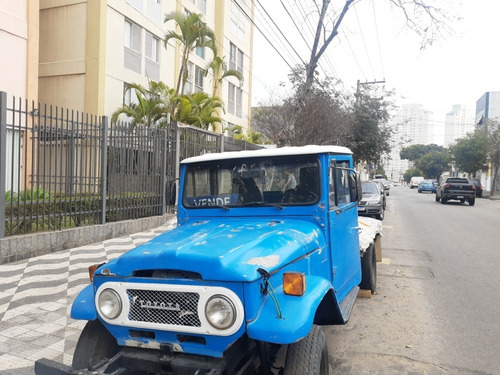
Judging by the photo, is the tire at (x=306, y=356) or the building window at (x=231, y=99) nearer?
the tire at (x=306, y=356)

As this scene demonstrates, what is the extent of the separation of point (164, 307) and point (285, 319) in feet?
2.39

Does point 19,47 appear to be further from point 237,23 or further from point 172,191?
point 237,23

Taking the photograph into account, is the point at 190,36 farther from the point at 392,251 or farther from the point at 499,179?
the point at 499,179

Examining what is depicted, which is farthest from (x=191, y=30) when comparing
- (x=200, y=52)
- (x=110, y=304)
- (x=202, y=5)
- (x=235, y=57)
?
(x=110, y=304)

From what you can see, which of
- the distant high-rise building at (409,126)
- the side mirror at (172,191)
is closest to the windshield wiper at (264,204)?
the side mirror at (172,191)

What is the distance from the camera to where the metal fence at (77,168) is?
7.14 m

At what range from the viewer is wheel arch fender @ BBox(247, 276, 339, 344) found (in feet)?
7.93

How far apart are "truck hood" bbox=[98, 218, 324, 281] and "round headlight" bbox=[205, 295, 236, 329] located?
0.13 meters

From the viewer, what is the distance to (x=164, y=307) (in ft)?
8.51

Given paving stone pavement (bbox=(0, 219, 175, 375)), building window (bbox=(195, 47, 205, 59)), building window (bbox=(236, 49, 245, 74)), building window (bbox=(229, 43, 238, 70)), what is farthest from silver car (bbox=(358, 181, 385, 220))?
building window (bbox=(236, 49, 245, 74))

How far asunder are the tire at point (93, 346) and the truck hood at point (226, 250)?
47 centimetres

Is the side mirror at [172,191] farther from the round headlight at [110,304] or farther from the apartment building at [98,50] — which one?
the apartment building at [98,50]

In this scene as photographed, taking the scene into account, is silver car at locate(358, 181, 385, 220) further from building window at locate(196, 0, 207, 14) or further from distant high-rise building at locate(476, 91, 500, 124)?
distant high-rise building at locate(476, 91, 500, 124)

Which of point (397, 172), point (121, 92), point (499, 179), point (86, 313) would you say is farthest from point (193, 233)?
point (397, 172)
